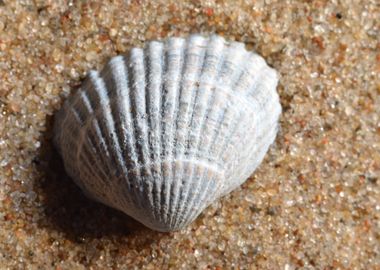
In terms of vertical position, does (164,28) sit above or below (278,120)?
above

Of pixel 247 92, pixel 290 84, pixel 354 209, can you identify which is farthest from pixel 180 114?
pixel 354 209

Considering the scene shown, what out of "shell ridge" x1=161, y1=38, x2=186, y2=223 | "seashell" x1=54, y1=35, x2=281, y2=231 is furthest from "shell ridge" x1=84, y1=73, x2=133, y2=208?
"shell ridge" x1=161, y1=38, x2=186, y2=223

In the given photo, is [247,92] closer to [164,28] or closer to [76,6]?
[164,28]

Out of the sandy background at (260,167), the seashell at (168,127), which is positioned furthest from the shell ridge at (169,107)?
the sandy background at (260,167)

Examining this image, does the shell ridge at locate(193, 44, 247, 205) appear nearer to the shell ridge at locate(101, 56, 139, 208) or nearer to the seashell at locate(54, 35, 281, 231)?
the seashell at locate(54, 35, 281, 231)

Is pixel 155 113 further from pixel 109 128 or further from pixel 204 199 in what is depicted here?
pixel 204 199

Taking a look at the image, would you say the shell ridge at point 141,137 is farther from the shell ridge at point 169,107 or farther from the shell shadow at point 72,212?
the shell shadow at point 72,212
